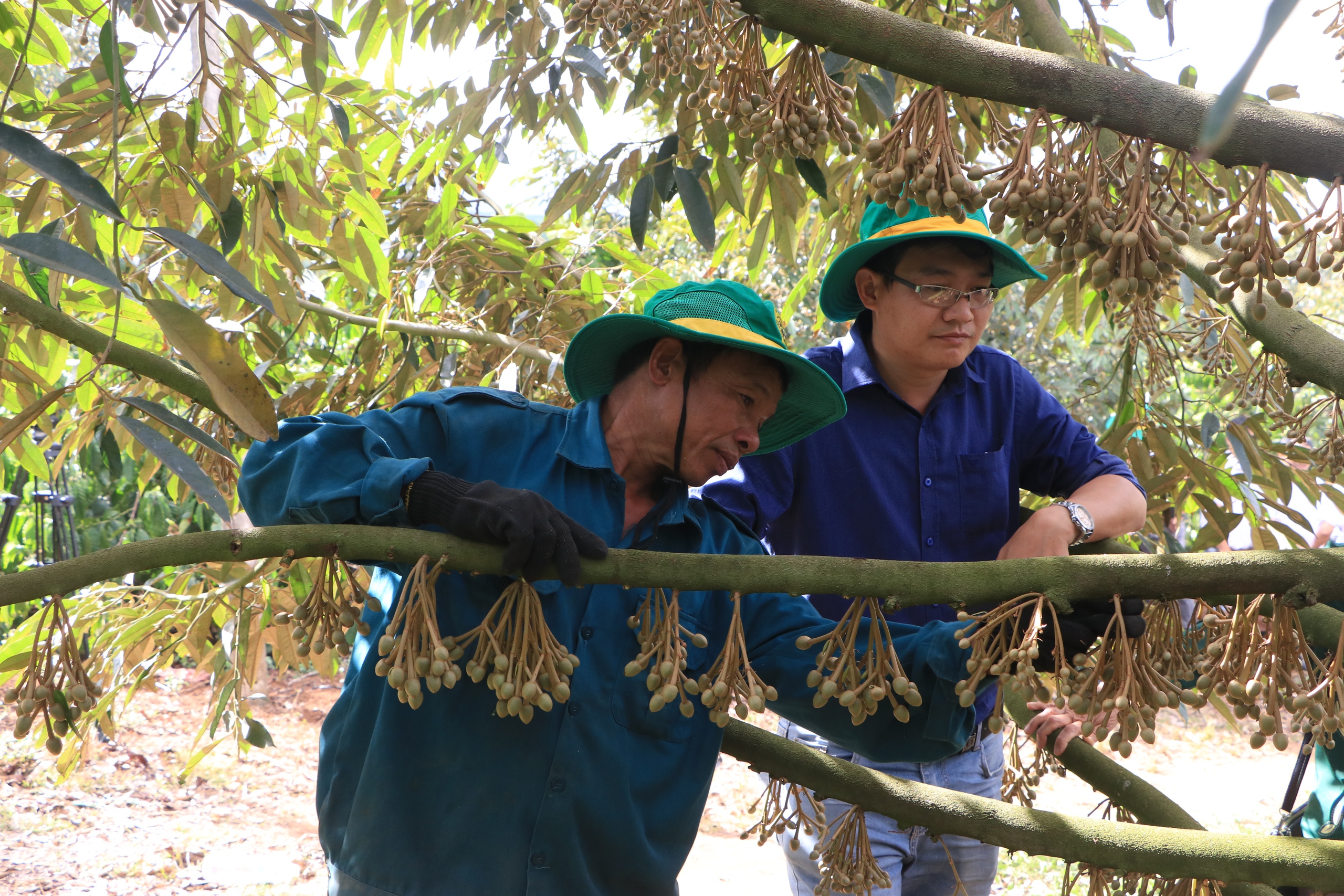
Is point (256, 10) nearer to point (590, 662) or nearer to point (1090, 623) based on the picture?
point (590, 662)

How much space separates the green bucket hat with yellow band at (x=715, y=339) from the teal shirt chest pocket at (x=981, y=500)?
424 millimetres

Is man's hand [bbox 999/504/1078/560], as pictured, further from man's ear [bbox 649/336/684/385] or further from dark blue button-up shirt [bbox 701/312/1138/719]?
man's ear [bbox 649/336/684/385]

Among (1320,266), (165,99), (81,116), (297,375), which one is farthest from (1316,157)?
→ (297,375)

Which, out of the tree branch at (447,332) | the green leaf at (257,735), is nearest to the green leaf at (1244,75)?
the tree branch at (447,332)

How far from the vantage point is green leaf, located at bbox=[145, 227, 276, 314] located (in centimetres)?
121

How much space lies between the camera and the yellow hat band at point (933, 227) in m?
1.98

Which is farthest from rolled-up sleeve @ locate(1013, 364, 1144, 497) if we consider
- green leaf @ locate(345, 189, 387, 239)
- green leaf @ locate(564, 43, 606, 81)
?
green leaf @ locate(345, 189, 387, 239)

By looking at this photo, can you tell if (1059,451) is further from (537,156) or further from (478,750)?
(537,156)

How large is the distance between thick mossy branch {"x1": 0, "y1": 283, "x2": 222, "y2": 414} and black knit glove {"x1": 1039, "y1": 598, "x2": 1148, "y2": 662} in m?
1.08

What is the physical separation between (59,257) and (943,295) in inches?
59.8

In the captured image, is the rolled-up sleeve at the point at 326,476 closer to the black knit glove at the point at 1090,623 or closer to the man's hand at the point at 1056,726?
the black knit glove at the point at 1090,623

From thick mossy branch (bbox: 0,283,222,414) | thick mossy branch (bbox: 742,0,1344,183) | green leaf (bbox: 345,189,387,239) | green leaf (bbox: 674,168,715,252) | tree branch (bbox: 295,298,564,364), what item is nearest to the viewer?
thick mossy branch (bbox: 742,0,1344,183)

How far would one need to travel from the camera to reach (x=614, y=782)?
5.31ft

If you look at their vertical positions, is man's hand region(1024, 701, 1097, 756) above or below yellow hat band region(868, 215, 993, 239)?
below
